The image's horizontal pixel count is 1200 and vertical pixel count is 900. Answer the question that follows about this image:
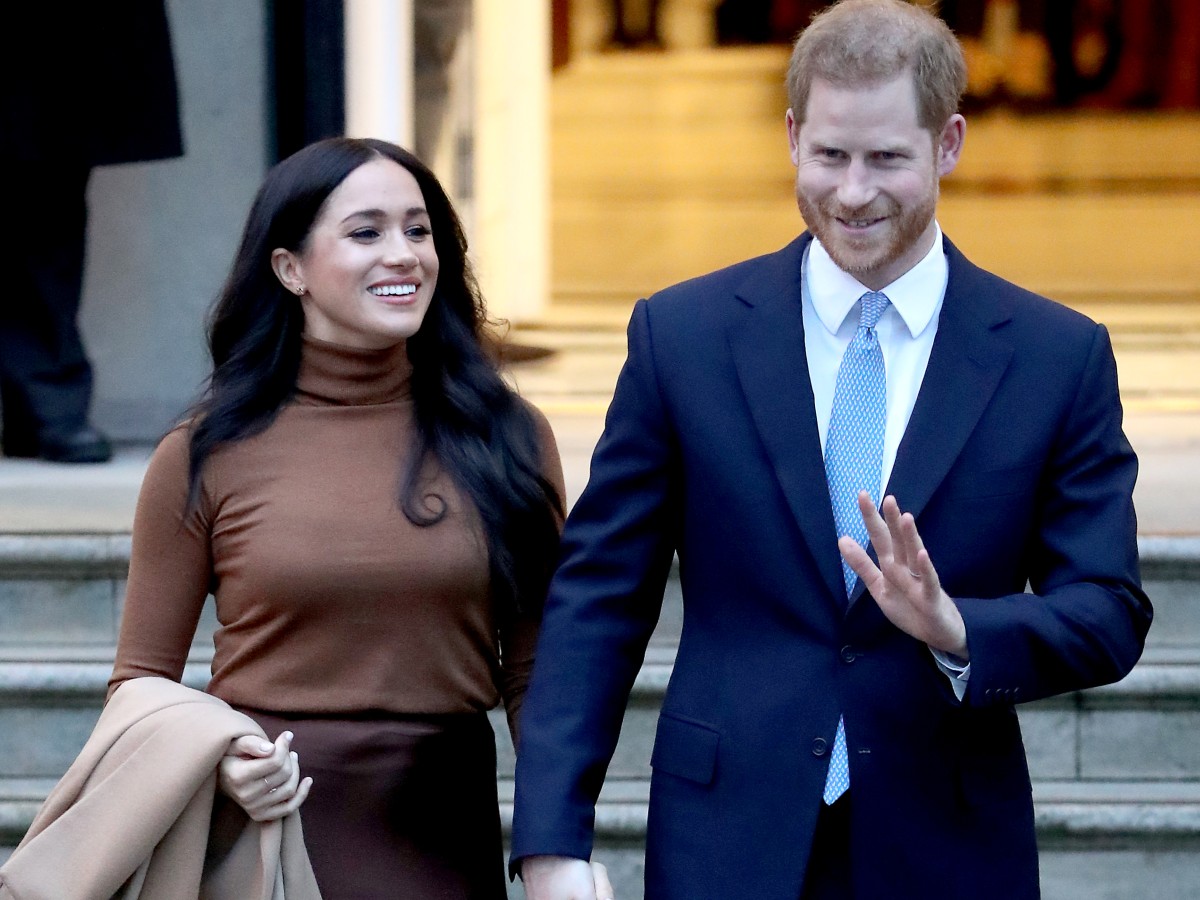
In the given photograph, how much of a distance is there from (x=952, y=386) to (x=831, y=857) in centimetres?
60

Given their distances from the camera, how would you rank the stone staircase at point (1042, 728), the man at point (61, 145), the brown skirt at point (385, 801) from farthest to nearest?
the man at point (61, 145), the stone staircase at point (1042, 728), the brown skirt at point (385, 801)

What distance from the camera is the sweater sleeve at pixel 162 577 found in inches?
104

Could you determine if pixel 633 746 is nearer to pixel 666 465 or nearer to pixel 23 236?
pixel 666 465

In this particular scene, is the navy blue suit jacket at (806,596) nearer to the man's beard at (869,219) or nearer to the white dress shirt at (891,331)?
the white dress shirt at (891,331)

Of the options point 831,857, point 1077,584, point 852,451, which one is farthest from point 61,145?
point 1077,584

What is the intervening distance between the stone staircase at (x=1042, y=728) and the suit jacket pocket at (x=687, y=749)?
1.49 metres

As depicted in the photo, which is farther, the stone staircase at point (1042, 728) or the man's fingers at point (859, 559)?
the stone staircase at point (1042, 728)

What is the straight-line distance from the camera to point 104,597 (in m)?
4.28

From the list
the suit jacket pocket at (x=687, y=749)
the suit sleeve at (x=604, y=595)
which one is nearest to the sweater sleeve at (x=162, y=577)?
the suit sleeve at (x=604, y=595)

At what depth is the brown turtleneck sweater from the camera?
8.57 feet

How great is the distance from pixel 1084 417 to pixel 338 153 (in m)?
1.18

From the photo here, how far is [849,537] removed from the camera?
2129 mm

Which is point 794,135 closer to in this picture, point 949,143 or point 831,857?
point 949,143

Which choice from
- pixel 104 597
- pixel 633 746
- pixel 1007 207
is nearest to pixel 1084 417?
pixel 633 746
